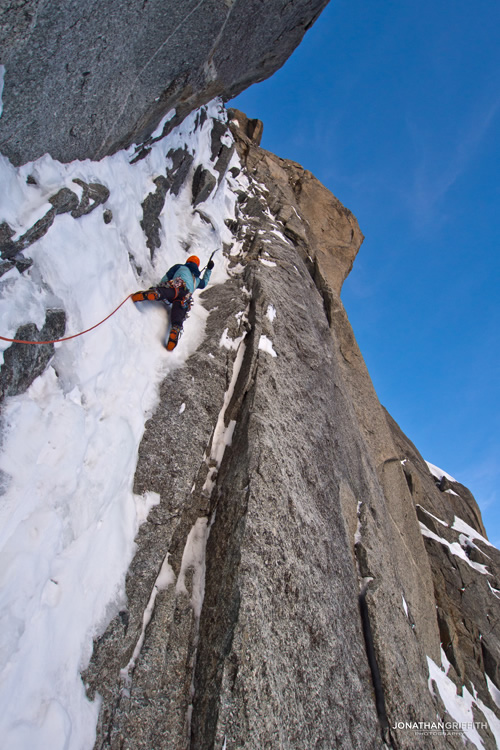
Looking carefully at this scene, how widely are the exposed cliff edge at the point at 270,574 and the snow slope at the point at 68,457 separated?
332 mm

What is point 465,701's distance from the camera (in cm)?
1082

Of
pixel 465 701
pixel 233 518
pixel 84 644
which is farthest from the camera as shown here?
pixel 465 701

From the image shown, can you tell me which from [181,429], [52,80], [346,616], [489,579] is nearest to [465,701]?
[489,579]

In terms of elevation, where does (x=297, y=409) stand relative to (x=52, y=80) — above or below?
below

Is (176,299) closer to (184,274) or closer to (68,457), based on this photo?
(184,274)

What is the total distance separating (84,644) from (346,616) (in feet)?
14.5

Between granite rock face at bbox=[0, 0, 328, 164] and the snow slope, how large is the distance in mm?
491

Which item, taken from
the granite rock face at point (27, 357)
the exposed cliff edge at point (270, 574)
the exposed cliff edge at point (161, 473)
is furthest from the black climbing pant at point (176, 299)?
the granite rock face at point (27, 357)

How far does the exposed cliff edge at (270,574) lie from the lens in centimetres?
423

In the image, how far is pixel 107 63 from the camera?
5.46 m

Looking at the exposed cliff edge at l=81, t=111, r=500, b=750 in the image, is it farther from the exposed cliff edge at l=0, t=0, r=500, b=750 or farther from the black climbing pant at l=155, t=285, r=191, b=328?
the black climbing pant at l=155, t=285, r=191, b=328

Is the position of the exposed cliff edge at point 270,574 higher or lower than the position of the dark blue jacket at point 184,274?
lower

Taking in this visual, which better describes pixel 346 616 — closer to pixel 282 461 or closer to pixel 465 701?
pixel 282 461

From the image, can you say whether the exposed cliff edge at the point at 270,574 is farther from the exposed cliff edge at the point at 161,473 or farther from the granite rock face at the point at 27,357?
the granite rock face at the point at 27,357
